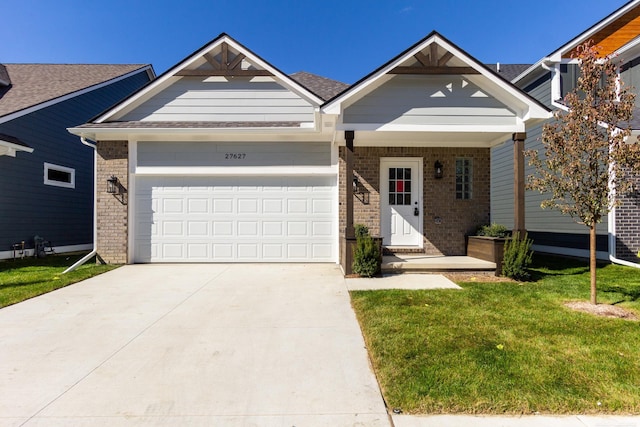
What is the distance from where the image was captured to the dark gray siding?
1027 centimetres

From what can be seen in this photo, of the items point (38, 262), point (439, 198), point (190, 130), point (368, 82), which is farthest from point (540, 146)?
point (38, 262)

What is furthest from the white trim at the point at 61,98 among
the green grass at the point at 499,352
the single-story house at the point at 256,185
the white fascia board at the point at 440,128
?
the green grass at the point at 499,352

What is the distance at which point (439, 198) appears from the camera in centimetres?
901

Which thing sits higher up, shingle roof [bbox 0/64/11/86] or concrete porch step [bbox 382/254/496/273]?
shingle roof [bbox 0/64/11/86]

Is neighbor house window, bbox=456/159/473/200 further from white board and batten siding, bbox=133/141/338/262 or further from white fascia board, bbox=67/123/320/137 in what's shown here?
white fascia board, bbox=67/123/320/137

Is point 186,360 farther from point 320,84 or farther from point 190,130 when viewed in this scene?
point 320,84

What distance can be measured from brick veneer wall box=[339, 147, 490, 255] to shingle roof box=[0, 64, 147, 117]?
1071 centimetres

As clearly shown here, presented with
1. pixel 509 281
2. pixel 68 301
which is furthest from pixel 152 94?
pixel 509 281

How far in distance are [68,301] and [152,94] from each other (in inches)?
232

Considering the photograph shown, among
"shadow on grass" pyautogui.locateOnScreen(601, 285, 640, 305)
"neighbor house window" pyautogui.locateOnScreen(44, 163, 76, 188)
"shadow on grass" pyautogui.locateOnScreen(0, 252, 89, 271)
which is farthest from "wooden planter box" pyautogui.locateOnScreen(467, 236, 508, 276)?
"neighbor house window" pyautogui.locateOnScreen(44, 163, 76, 188)

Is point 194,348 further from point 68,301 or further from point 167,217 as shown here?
point 167,217

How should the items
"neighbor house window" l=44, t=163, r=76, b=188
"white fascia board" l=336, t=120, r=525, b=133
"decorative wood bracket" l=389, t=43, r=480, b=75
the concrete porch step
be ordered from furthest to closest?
"neighbor house window" l=44, t=163, r=76, b=188 < the concrete porch step < "white fascia board" l=336, t=120, r=525, b=133 < "decorative wood bracket" l=389, t=43, r=480, b=75

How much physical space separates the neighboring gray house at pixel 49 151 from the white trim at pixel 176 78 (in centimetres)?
327

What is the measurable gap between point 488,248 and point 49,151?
1385 centimetres
